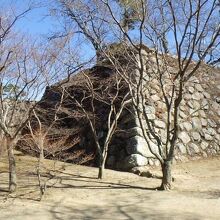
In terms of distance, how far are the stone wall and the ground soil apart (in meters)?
0.92

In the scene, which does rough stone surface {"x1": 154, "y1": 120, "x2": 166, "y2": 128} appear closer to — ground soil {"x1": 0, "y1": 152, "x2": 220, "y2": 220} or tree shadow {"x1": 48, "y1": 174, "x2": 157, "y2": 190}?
ground soil {"x1": 0, "y1": 152, "x2": 220, "y2": 220}

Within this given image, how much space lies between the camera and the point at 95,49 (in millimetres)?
11102

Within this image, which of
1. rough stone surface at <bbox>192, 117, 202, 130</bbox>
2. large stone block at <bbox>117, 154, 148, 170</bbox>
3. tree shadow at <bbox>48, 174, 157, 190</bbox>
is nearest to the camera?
tree shadow at <bbox>48, 174, 157, 190</bbox>

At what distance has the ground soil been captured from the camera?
6957 mm

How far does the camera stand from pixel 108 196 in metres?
8.38

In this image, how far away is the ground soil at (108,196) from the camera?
6957 mm

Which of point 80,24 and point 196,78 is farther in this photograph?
point 196,78

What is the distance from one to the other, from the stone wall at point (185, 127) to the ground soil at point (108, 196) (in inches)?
36.3

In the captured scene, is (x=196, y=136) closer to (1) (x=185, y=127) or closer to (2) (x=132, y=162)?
(1) (x=185, y=127)

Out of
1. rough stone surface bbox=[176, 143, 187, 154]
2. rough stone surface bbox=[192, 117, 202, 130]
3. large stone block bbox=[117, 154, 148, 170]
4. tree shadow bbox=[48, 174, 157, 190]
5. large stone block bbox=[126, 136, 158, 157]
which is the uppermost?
rough stone surface bbox=[192, 117, 202, 130]

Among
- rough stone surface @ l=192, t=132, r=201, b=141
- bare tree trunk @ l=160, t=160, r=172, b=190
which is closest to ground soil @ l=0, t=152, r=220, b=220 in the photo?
bare tree trunk @ l=160, t=160, r=172, b=190

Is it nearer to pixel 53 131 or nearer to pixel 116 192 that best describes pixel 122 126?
pixel 53 131

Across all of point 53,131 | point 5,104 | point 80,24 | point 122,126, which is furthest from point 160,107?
point 5,104

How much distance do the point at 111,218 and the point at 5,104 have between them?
493 cm
